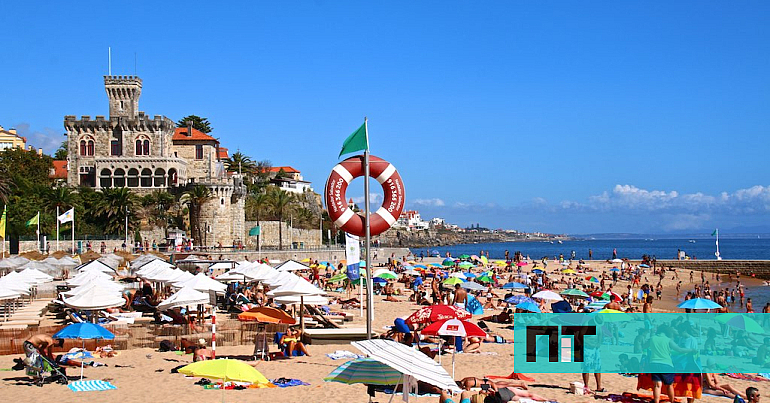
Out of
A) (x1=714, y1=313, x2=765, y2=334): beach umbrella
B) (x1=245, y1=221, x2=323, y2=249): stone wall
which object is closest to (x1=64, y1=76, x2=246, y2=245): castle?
(x1=245, y1=221, x2=323, y2=249): stone wall

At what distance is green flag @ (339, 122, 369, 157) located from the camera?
1207 cm

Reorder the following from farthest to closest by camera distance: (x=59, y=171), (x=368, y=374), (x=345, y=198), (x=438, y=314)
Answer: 1. (x=59, y=171)
2. (x=438, y=314)
3. (x=345, y=198)
4. (x=368, y=374)

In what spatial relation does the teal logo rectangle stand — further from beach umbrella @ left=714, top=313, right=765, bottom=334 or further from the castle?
the castle

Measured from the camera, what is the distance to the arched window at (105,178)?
180 ft

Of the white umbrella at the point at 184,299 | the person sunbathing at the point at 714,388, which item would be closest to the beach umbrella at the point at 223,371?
the white umbrella at the point at 184,299

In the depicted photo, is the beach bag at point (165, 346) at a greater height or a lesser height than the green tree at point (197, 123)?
lesser

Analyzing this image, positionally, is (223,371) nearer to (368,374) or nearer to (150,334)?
(368,374)

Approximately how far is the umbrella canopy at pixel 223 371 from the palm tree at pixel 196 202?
44371 millimetres

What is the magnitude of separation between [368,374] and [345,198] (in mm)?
4437

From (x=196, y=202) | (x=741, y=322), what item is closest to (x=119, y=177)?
(x=196, y=202)

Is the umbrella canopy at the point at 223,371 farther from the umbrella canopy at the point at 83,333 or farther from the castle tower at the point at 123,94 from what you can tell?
the castle tower at the point at 123,94

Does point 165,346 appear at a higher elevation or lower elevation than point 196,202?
lower

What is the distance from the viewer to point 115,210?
49781mm

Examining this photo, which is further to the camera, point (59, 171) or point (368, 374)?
point (59, 171)
